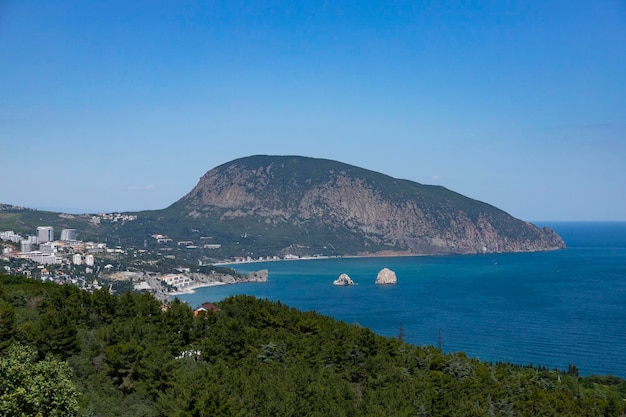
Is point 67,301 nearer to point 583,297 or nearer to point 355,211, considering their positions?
point 583,297

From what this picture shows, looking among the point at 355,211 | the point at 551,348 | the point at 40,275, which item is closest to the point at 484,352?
the point at 551,348

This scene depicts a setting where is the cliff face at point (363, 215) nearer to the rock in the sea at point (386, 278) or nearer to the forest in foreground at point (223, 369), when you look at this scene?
the rock in the sea at point (386, 278)

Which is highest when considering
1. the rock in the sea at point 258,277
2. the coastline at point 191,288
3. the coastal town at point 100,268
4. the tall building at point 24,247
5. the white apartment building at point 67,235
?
the white apartment building at point 67,235

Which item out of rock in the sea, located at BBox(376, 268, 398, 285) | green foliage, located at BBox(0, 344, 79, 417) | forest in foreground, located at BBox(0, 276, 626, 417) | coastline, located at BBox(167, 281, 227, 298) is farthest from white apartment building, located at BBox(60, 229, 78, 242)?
green foliage, located at BBox(0, 344, 79, 417)

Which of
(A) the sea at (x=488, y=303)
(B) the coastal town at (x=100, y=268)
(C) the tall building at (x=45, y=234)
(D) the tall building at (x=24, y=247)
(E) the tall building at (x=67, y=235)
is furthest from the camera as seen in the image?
(E) the tall building at (x=67, y=235)

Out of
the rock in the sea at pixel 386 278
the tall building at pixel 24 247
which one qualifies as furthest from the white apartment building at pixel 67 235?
the rock in the sea at pixel 386 278

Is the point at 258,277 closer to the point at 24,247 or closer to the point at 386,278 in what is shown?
the point at 386,278
